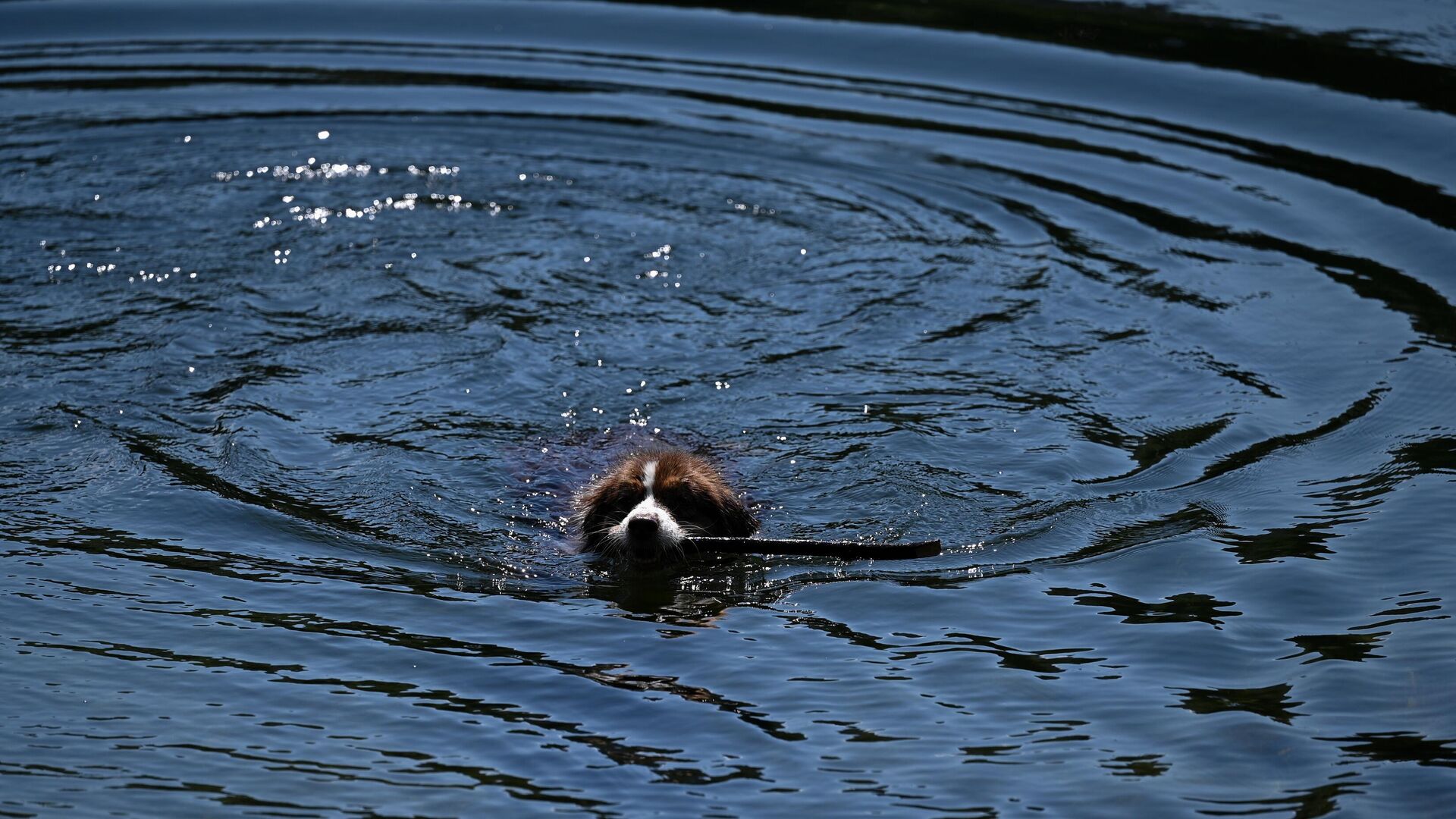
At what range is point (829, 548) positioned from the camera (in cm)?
619

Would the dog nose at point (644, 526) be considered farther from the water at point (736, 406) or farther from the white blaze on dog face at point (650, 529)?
the water at point (736, 406)

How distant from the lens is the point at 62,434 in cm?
738

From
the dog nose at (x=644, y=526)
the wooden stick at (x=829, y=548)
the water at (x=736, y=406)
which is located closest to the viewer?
the water at (x=736, y=406)

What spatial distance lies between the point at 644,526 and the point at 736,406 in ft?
5.98

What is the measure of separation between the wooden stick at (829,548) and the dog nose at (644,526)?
140mm

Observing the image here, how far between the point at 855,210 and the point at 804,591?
487cm

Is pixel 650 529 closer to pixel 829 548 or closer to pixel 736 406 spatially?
pixel 829 548

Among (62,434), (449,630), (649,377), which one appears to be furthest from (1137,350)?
(62,434)

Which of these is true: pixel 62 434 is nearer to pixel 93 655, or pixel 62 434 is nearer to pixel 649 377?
pixel 93 655

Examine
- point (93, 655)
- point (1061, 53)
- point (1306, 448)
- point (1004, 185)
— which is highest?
point (1061, 53)

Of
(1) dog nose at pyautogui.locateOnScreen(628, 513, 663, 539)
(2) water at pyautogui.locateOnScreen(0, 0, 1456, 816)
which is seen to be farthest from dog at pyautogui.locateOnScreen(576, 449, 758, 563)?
(2) water at pyautogui.locateOnScreen(0, 0, 1456, 816)

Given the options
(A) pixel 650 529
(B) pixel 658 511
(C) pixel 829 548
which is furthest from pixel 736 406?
(C) pixel 829 548

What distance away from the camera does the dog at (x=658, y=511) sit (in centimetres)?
644

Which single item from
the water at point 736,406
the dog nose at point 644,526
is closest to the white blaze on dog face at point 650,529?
the dog nose at point 644,526
